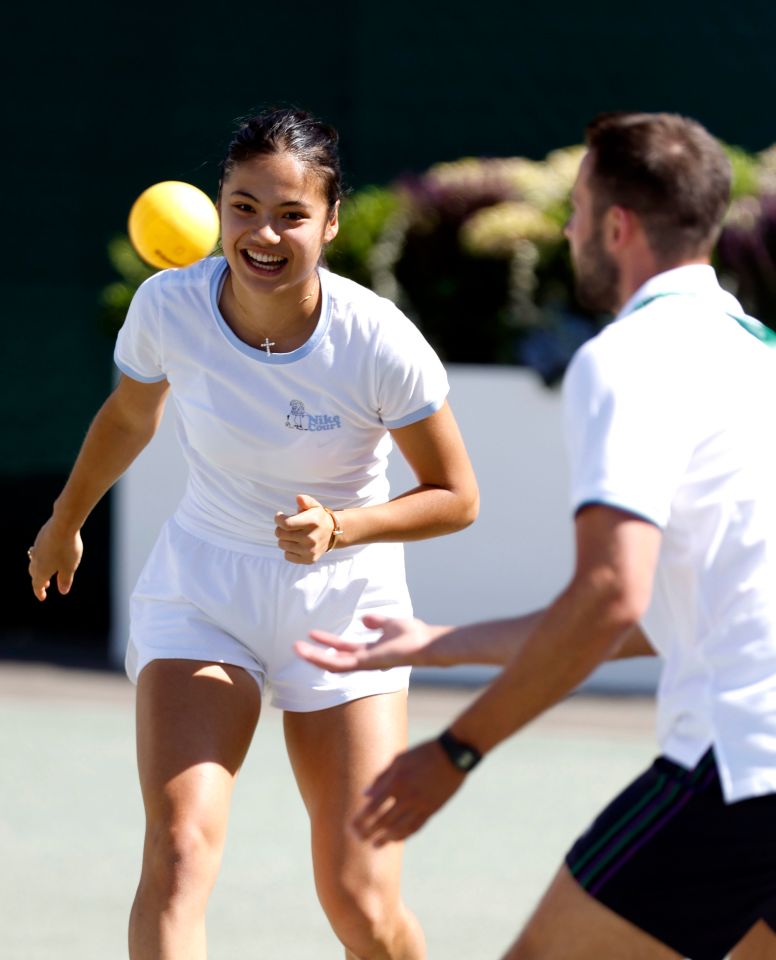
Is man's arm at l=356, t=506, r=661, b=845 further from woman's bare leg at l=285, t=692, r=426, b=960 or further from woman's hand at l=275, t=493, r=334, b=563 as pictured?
woman's bare leg at l=285, t=692, r=426, b=960

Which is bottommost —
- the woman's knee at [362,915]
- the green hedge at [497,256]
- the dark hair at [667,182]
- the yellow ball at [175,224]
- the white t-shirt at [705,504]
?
the green hedge at [497,256]

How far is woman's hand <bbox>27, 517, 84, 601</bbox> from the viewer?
162 inches

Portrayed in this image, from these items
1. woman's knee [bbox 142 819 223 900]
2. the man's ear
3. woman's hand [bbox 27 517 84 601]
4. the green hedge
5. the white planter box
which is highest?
the man's ear

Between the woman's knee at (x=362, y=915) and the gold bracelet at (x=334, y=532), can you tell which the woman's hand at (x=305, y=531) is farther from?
the woman's knee at (x=362, y=915)

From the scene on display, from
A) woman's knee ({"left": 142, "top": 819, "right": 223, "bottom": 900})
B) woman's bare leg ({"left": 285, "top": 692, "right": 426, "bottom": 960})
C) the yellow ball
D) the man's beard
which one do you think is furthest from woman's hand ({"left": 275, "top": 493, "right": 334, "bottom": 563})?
the yellow ball

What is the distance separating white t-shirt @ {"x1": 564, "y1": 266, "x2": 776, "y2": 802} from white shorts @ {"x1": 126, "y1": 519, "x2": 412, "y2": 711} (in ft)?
4.12

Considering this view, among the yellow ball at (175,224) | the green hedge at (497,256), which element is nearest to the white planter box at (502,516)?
the green hedge at (497,256)

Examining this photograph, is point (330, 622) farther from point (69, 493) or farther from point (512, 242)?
point (512, 242)

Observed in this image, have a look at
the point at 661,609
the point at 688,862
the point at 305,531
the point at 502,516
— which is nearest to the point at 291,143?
the point at 305,531

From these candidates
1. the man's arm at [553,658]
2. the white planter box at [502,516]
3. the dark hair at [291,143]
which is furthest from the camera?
the white planter box at [502,516]

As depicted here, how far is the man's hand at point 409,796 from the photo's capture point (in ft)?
8.34

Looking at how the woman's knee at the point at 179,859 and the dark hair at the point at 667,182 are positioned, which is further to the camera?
the woman's knee at the point at 179,859

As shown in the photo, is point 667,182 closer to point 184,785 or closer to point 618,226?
point 618,226

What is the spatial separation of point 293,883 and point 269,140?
2450 mm
